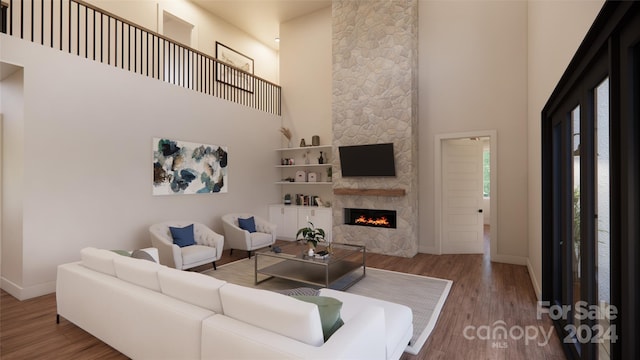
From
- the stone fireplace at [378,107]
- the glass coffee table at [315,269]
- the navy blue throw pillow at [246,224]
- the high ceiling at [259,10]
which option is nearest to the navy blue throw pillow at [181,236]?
the navy blue throw pillow at [246,224]

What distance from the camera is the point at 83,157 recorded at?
4.38 metres

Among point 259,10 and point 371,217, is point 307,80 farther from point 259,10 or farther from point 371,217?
point 371,217

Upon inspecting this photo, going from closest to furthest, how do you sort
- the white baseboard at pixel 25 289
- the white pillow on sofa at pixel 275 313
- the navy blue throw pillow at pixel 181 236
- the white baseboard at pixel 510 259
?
the white pillow on sofa at pixel 275 313, the white baseboard at pixel 25 289, the navy blue throw pillow at pixel 181 236, the white baseboard at pixel 510 259

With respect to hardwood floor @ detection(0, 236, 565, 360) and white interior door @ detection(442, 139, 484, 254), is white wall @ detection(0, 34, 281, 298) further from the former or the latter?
white interior door @ detection(442, 139, 484, 254)

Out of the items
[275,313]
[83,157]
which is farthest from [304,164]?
[275,313]

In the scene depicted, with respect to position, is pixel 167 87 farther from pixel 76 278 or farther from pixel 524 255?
pixel 524 255

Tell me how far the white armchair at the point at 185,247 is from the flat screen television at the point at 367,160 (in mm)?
2917

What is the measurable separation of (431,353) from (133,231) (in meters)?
4.64

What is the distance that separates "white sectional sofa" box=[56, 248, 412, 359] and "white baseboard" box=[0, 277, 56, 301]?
139cm

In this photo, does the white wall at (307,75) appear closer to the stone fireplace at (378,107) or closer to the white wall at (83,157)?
the stone fireplace at (378,107)

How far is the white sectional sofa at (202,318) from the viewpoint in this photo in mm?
1642

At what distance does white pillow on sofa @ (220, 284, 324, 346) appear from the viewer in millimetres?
1629

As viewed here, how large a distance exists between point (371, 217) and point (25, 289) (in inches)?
214

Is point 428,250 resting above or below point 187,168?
below
